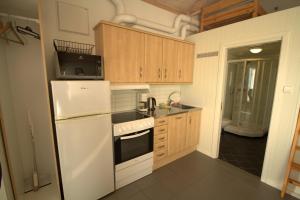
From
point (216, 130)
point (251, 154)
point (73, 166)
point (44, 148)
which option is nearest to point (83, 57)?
point (73, 166)

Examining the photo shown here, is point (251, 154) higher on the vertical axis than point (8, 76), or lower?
lower

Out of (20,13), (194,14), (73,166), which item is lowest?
(73,166)

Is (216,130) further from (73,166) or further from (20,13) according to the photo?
(20,13)

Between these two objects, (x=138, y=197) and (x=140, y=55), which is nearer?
(x=138, y=197)

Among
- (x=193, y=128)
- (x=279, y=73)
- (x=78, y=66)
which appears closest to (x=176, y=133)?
(x=193, y=128)

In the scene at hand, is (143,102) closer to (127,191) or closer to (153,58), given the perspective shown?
(153,58)

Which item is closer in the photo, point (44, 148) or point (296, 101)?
point (296, 101)

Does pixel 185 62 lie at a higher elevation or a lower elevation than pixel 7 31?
lower

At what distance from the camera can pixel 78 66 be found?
5.09 ft

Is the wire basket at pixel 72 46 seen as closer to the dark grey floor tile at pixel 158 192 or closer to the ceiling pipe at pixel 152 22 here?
the ceiling pipe at pixel 152 22

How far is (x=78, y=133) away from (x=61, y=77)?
630 millimetres

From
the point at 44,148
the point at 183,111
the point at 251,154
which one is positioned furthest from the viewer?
the point at 251,154

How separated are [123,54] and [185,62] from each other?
1.37 m

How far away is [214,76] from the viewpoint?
2639 millimetres
